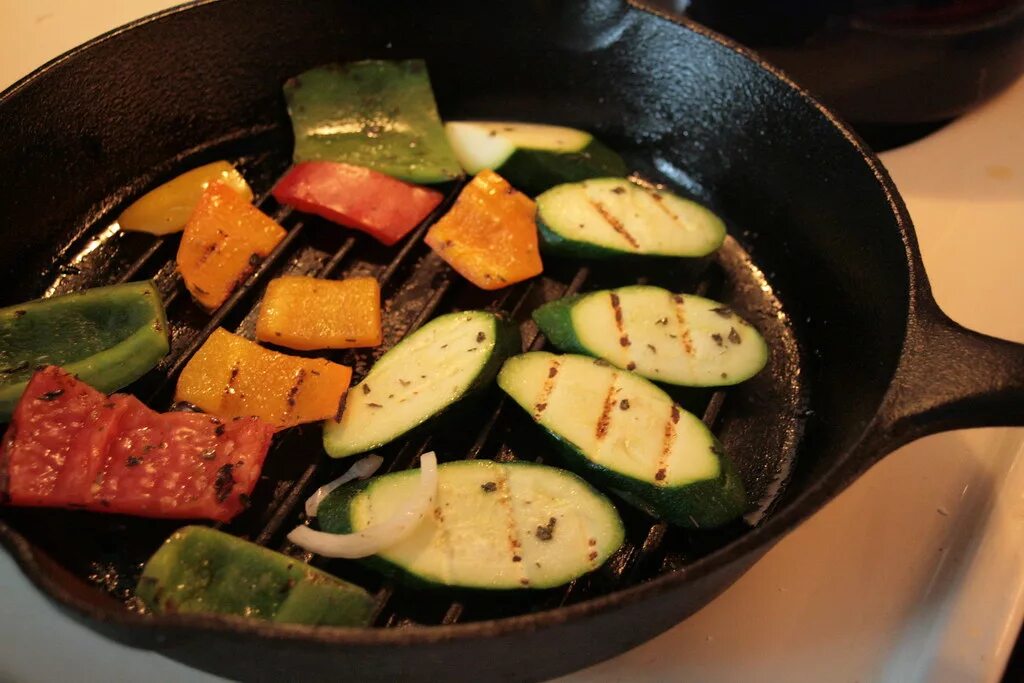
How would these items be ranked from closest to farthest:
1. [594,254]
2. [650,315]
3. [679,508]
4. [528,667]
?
1. [528,667]
2. [679,508]
3. [650,315]
4. [594,254]

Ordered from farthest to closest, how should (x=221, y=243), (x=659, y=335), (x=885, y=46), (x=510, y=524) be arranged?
(x=885, y=46) → (x=221, y=243) → (x=659, y=335) → (x=510, y=524)

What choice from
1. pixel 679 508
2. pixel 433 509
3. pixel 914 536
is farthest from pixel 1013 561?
pixel 433 509

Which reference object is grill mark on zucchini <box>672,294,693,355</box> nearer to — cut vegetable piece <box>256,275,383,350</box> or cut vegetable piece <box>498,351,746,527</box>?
cut vegetable piece <box>498,351,746,527</box>

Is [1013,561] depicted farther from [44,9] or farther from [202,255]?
[44,9]

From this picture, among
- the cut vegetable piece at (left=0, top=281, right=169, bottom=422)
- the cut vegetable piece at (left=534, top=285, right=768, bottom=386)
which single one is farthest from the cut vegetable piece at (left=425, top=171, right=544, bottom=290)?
the cut vegetable piece at (left=0, top=281, right=169, bottom=422)

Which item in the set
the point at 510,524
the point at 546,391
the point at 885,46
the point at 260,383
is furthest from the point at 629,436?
the point at 885,46

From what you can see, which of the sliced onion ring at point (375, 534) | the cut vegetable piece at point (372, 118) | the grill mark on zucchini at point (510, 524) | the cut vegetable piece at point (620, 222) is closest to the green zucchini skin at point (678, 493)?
the grill mark on zucchini at point (510, 524)

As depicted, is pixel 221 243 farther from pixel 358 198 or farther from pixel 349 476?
pixel 349 476
